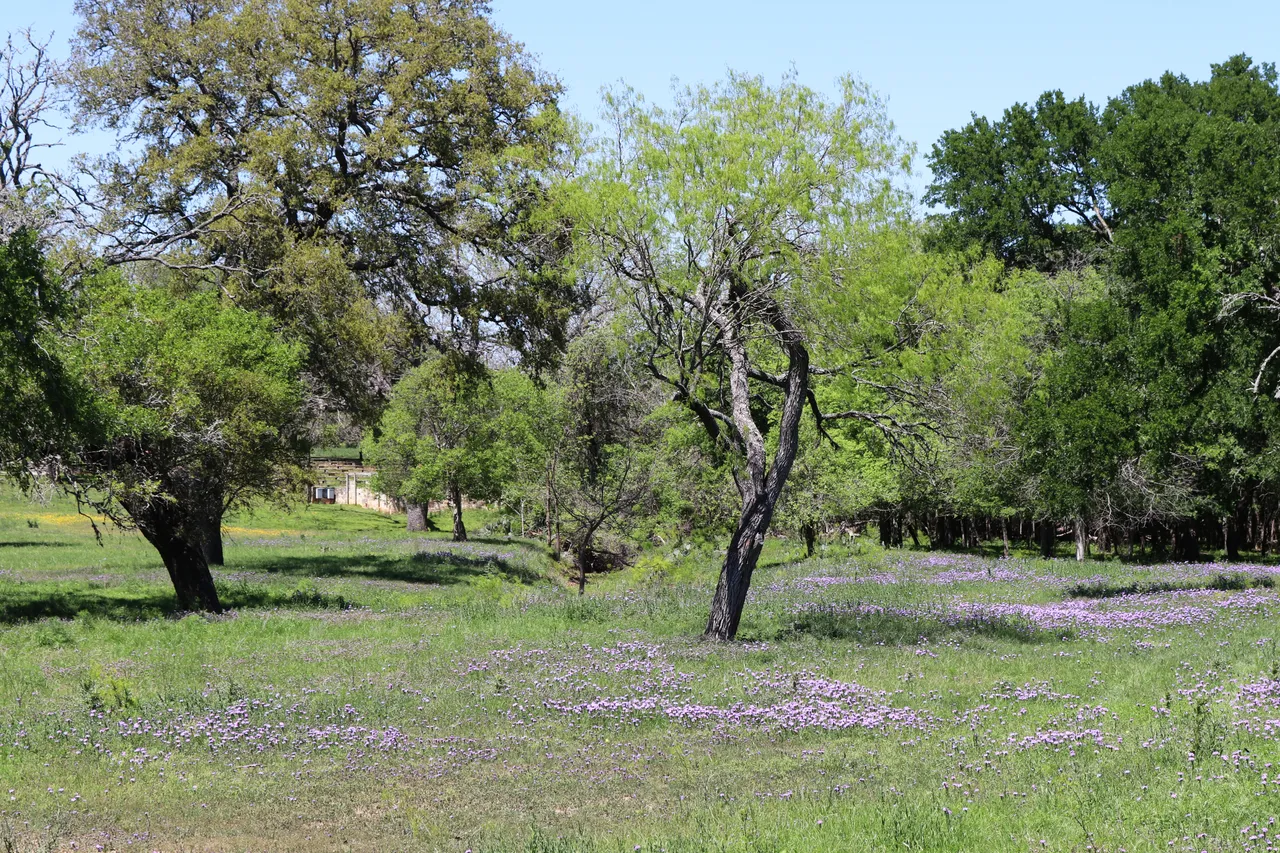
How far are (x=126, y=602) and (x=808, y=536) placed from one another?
28.5 metres

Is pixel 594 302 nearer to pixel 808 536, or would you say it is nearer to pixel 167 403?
pixel 167 403

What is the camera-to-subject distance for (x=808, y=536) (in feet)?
148

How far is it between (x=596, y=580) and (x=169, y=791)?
110 ft

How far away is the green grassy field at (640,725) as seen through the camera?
27.3ft

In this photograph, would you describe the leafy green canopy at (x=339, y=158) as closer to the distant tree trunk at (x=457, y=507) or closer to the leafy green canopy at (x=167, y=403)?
the leafy green canopy at (x=167, y=403)

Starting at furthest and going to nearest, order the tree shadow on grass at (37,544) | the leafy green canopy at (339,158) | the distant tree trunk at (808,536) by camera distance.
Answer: the distant tree trunk at (808,536) < the tree shadow on grass at (37,544) < the leafy green canopy at (339,158)

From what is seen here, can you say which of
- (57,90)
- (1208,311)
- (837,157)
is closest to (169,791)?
(837,157)

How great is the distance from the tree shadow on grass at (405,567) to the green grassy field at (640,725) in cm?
888

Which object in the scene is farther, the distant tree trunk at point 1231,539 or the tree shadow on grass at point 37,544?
the distant tree trunk at point 1231,539

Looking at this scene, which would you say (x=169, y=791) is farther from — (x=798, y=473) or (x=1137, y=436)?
(x=798, y=473)

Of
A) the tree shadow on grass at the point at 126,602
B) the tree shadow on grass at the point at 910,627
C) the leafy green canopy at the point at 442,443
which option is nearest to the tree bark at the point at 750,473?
the tree shadow on grass at the point at 910,627

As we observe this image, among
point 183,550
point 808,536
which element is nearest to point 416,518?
point 808,536

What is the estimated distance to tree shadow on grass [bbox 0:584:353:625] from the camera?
20734 mm

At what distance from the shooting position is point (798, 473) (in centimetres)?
3925
